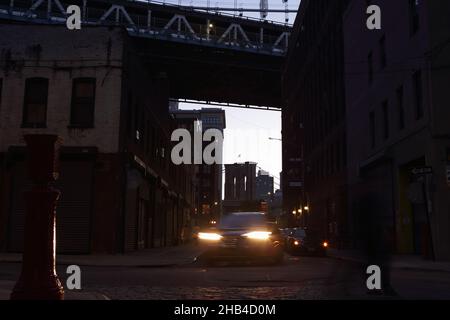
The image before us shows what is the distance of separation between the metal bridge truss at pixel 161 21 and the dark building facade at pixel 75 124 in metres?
47.6

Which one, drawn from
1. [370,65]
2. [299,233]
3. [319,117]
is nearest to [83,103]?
[299,233]

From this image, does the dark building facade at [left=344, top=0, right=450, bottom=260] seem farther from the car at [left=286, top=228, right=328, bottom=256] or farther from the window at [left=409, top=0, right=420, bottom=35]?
the car at [left=286, top=228, right=328, bottom=256]

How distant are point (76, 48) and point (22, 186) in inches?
246

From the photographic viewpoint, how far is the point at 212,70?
2783 inches

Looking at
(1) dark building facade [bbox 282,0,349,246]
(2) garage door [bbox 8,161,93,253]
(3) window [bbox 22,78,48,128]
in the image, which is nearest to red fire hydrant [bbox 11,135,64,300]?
(2) garage door [bbox 8,161,93,253]

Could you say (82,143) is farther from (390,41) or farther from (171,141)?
(171,141)

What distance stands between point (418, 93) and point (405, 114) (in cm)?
140

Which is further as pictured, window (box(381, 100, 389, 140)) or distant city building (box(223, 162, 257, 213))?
distant city building (box(223, 162, 257, 213))

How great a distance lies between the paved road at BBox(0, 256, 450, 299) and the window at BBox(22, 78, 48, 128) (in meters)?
10.8

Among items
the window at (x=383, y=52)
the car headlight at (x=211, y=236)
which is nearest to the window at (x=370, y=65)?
the window at (x=383, y=52)

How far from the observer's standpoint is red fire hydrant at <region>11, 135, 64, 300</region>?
6328 millimetres

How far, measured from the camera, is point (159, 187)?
34.8m

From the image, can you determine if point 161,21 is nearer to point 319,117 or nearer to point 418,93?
point 319,117
